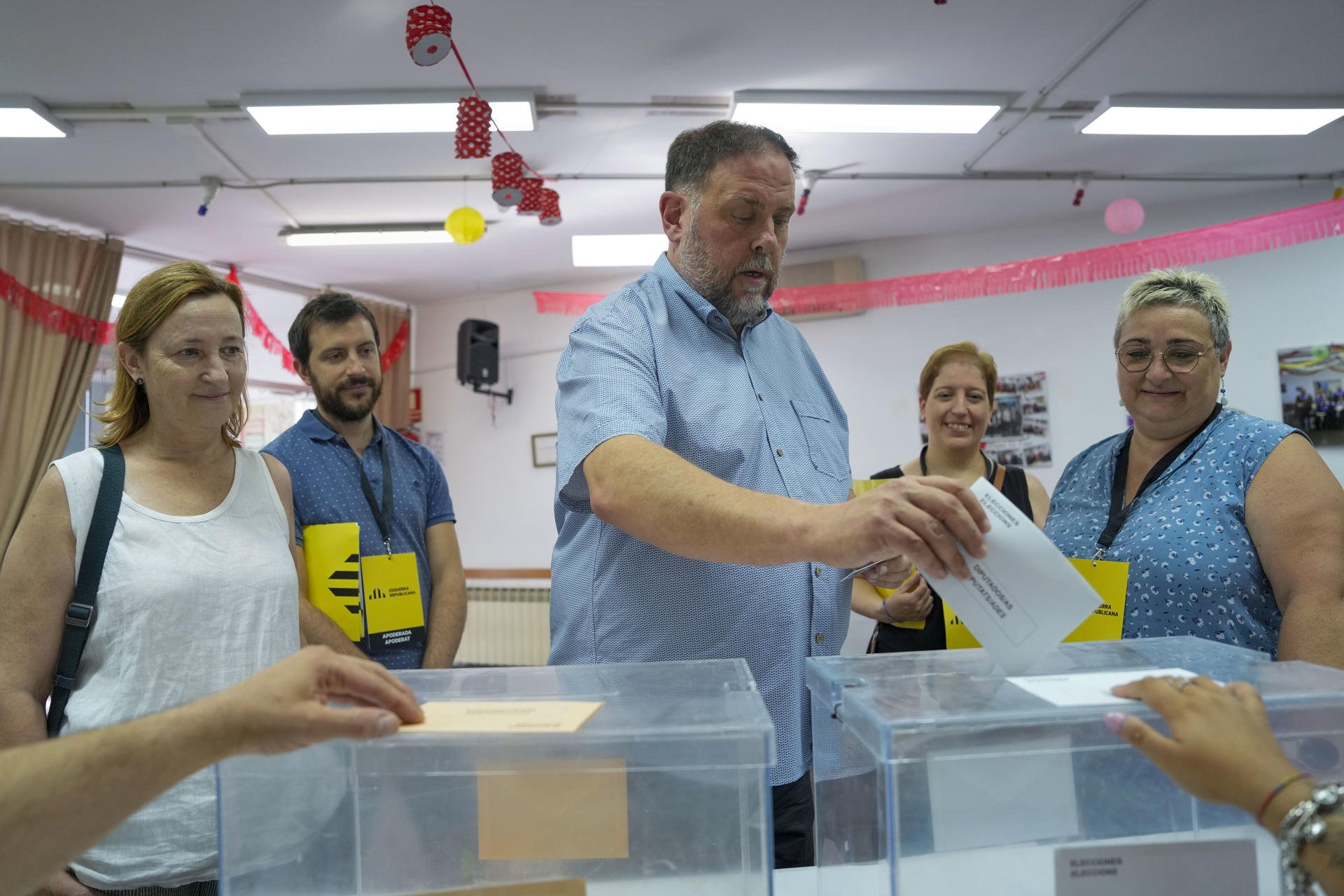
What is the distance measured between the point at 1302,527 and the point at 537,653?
20.0ft

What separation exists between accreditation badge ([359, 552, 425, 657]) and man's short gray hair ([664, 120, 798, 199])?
46.6 inches

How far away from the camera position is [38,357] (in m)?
4.88

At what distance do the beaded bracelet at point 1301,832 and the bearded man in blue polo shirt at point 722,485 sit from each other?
30cm

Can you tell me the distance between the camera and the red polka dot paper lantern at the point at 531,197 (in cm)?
391

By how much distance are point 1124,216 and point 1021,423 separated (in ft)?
4.48

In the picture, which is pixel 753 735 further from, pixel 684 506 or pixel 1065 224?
pixel 1065 224

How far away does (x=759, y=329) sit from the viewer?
1472mm

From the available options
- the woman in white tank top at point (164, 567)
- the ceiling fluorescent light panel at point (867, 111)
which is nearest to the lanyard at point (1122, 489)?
the woman in white tank top at point (164, 567)

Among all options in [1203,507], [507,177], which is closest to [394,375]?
[507,177]

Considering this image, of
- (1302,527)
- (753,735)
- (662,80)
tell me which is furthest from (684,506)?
(662,80)

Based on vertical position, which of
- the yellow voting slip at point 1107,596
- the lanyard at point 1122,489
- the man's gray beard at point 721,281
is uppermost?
the man's gray beard at point 721,281

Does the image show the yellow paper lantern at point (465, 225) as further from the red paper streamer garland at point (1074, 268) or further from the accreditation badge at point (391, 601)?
the accreditation badge at point (391, 601)

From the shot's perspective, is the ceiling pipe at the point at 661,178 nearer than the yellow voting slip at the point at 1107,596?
No

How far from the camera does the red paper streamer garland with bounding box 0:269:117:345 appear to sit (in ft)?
15.5
